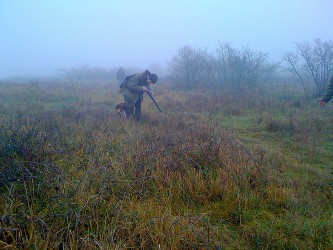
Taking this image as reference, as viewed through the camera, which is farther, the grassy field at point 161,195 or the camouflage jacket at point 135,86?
the camouflage jacket at point 135,86

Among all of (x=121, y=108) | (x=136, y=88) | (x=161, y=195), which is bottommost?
(x=161, y=195)

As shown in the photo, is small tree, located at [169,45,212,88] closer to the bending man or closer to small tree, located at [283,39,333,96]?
small tree, located at [283,39,333,96]

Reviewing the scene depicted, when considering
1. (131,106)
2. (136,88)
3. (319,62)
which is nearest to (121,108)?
(131,106)

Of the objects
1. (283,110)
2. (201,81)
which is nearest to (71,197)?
(283,110)

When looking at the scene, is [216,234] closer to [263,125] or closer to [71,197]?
[71,197]

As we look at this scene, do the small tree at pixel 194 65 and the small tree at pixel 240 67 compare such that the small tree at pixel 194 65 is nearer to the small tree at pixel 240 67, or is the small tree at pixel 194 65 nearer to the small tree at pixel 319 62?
the small tree at pixel 240 67

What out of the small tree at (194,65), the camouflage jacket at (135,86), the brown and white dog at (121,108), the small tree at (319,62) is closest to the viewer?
the camouflage jacket at (135,86)

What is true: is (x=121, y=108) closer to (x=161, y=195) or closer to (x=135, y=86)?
(x=135, y=86)

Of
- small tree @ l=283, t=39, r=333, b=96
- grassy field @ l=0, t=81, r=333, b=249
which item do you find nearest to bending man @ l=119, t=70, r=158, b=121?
grassy field @ l=0, t=81, r=333, b=249

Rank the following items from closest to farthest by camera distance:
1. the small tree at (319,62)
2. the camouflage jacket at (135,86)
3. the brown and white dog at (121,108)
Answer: the camouflage jacket at (135,86)
the brown and white dog at (121,108)
the small tree at (319,62)

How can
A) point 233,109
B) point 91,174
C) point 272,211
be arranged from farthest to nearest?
point 233,109 → point 91,174 → point 272,211

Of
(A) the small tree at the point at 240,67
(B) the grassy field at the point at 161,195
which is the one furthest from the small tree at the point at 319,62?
(B) the grassy field at the point at 161,195

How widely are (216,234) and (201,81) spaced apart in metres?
17.5

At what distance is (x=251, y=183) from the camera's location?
10.6 ft
